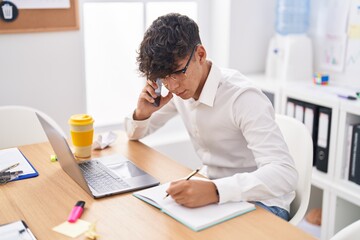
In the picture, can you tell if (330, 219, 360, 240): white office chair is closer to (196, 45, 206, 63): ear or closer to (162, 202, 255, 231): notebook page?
(162, 202, 255, 231): notebook page

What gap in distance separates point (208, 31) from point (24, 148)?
1663mm

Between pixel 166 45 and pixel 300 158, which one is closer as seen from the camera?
pixel 166 45

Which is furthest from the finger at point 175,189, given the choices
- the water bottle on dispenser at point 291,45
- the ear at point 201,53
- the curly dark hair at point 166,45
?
the water bottle on dispenser at point 291,45

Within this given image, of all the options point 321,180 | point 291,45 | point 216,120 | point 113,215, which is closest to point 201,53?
point 216,120

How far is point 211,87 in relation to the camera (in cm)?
160

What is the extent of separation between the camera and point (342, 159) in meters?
2.34

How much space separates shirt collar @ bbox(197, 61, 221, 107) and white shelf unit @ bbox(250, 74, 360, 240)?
0.93 metres

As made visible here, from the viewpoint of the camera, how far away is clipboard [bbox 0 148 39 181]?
5.02 feet

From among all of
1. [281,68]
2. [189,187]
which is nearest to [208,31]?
[281,68]

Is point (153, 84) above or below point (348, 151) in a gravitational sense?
above

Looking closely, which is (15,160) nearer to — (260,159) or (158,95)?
(158,95)

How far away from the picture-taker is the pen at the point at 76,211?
3.98 ft

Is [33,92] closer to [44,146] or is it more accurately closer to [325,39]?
[44,146]

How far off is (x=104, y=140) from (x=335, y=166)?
1243 mm
